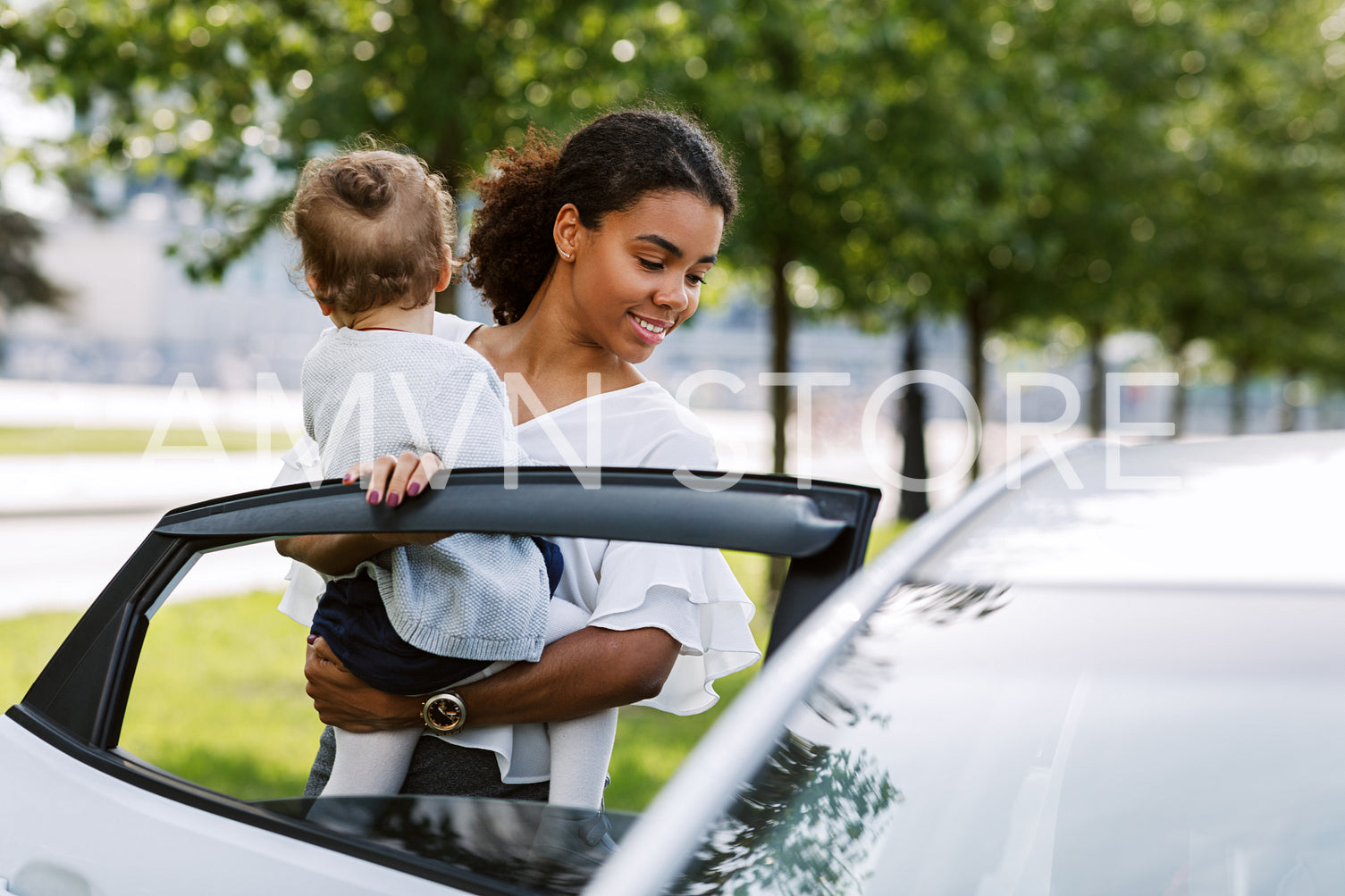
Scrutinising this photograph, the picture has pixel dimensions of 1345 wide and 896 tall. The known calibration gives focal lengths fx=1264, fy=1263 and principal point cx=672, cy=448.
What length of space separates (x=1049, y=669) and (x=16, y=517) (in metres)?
12.8

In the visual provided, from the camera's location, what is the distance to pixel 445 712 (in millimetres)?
1661

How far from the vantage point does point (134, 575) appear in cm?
175

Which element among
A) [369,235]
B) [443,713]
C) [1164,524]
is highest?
[369,235]

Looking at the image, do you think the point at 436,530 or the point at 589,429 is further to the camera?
the point at 589,429

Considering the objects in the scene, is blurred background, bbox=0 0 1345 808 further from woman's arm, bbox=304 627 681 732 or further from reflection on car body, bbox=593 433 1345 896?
reflection on car body, bbox=593 433 1345 896

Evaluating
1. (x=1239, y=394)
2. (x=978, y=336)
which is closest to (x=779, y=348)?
(x=978, y=336)

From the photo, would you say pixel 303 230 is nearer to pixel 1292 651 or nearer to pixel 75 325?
pixel 1292 651

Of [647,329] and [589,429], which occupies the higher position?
[647,329]

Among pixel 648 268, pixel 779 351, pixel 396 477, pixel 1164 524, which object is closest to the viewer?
pixel 396 477

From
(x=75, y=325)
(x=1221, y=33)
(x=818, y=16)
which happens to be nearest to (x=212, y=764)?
(x=818, y=16)

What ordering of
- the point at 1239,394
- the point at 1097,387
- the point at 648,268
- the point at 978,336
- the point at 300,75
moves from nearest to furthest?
the point at 648,268
the point at 300,75
the point at 978,336
the point at 1097,387
the point at 1239,394

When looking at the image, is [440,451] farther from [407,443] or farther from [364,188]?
[364,188]

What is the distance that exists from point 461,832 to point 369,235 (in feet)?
2.66

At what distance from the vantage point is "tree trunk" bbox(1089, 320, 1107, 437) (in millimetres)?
18000
